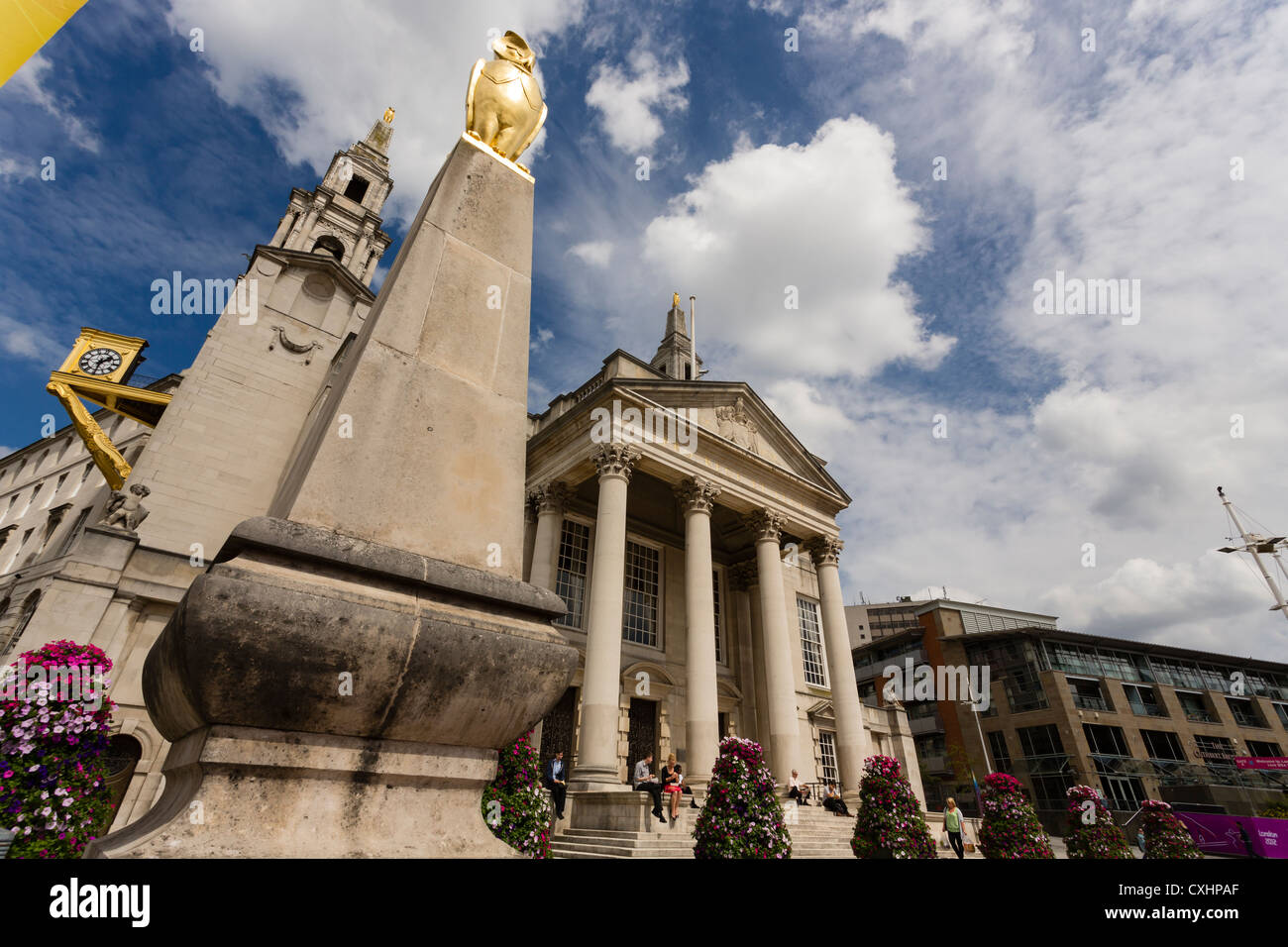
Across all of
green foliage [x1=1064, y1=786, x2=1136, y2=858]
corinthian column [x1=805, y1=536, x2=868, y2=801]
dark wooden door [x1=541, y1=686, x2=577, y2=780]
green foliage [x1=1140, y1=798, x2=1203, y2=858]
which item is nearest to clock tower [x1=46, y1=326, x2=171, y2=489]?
dark wooden door [x1=541, y1=686, x2=577, y2=780]

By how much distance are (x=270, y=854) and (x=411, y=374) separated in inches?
92.2

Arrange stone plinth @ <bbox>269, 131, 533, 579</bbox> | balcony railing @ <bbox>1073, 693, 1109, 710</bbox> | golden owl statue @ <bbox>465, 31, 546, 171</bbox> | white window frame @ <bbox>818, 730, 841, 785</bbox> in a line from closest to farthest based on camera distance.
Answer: stone plinth @ <bbox>269, 131, 533, 579</bbox>
golden owl statue @ <bbox>465, 31, 546, 171</bbox>
white window frame @ <bbox>818, 730, 841, 785</bbox>
balcony railing @ <bbox>1073, 693, 1109, 710</bbox>

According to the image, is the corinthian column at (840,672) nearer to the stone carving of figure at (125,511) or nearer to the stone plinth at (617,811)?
the stone plinth at (617,811)

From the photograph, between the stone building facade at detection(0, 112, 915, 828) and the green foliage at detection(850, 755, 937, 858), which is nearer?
the green foliage at detection(850, 755, 937, 858)

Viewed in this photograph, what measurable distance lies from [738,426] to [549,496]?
7.46m

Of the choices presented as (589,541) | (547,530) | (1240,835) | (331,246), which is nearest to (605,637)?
(547,530)

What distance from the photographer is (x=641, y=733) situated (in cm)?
2041

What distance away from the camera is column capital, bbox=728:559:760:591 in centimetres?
2525

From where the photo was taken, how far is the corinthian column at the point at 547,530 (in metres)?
18.3

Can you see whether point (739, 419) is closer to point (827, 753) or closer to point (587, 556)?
point (587, 556)

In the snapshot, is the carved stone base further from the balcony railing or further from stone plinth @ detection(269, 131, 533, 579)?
the balcony railing

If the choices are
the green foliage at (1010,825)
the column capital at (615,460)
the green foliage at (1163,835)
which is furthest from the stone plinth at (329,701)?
the green foliage at (1163,835)

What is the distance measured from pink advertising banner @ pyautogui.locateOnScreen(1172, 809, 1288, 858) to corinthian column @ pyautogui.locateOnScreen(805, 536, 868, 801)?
9288 millimetres
